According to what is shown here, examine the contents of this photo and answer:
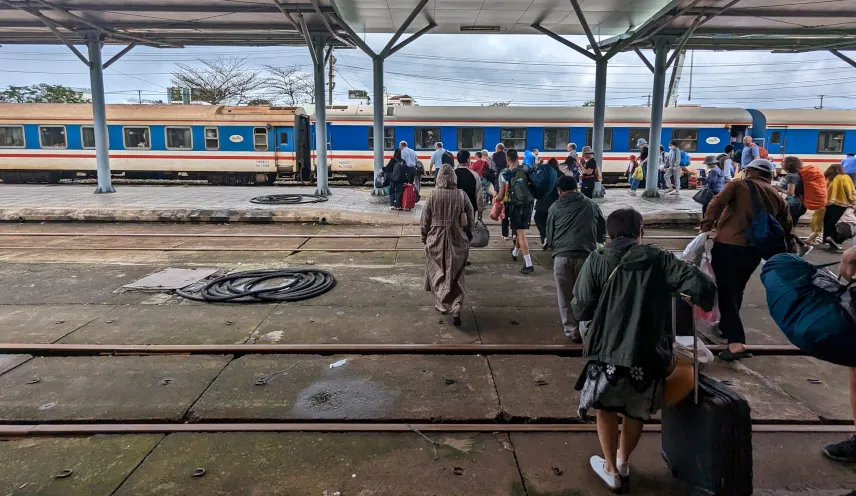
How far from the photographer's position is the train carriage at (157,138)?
69.6ft

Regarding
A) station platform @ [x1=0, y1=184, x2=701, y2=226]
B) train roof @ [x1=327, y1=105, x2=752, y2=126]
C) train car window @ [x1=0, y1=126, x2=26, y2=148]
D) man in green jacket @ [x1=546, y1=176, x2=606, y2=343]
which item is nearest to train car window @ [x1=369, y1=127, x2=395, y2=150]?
train roof @ [x1=327, y1=105, x2=752, y2=126]

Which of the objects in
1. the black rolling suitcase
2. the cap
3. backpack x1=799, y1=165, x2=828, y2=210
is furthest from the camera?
backpack x1=799, y1=165, x2=828, y2=210

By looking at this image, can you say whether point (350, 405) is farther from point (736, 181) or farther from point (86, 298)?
point (86, 298)

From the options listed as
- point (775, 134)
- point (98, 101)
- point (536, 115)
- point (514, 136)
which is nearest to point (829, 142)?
point (775, 134)

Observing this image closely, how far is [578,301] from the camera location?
3.08 metres

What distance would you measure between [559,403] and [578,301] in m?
1.30

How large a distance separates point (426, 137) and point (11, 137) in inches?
631

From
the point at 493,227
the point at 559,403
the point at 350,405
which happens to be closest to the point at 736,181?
the point at 559,403

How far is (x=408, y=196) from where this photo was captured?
43.9 feet

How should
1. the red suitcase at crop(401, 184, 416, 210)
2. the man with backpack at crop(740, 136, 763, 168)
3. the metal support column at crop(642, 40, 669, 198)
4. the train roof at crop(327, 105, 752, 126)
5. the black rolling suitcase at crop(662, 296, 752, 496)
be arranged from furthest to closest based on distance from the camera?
the train roof at crop(327, 105, 752, 126) → the metal support column at crop(642, 40, 669, 198) → the red suitcase at crop(401, 184, 416, 210) → the man with backpack at crop(740, 136, 763, 168) → the black rolling suitcase at crop(662, 296, 752, 496)

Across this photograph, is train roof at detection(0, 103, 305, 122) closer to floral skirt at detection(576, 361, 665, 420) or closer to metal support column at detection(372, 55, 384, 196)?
metal support column at detection(372, 55, 384, 196)

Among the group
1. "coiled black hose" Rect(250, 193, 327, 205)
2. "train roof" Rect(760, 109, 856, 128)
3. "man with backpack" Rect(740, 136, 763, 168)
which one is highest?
"train roof" Rect(760, 109, 856, 128)

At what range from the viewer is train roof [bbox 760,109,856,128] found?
867 inches

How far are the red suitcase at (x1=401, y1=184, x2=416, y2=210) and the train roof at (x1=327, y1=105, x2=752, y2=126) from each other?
882cm
